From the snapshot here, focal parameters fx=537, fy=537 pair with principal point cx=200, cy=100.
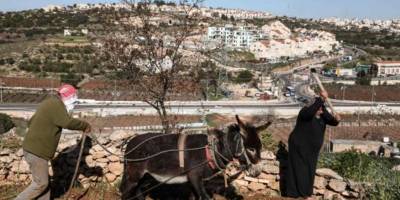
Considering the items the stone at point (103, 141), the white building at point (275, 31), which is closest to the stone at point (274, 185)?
the stone at point (103, 141)

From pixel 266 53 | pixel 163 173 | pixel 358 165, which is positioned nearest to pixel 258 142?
pixel 163 173

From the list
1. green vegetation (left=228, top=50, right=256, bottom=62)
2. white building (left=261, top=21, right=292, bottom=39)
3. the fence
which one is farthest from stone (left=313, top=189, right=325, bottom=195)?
white building (left=261, top=21, right=292, bottom=39)

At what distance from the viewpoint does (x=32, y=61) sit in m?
89.3

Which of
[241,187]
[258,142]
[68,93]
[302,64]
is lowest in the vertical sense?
[302,64]

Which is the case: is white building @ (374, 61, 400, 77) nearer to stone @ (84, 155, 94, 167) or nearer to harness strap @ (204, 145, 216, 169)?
stone @ (84, 155, 94, 167)

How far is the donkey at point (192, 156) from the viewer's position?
19.2 feet

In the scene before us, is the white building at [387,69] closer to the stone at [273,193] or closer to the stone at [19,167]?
the stone at [273,193]

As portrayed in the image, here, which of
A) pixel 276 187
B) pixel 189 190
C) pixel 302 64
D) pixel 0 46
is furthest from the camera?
pixel 302 64

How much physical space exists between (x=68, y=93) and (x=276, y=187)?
320 cm

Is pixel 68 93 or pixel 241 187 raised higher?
pixel 68 93

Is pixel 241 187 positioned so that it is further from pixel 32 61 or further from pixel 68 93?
pixel 32 61

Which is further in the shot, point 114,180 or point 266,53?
point 266,53

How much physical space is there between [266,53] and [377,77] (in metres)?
43.5

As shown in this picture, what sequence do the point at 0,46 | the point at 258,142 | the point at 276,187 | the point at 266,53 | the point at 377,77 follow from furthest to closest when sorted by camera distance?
the point at 266,53, the point at 377,77, the point at 0,46, the point at 276,187, the point at 258,142
